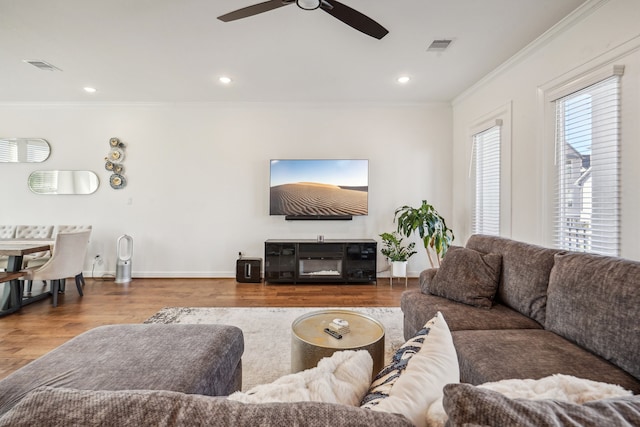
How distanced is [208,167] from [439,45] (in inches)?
140

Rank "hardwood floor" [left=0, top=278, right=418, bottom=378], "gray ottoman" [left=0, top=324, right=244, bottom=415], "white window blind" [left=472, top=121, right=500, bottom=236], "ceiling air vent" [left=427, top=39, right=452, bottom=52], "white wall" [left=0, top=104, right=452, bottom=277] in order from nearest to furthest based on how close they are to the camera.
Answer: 1. "gray ottoman" [left=0, top=324, right=244, bottom=415]
2. "hardwood floor" [left=0, top=278, right=418, bottom=378]
3. "ceiling air vent" [left=427, top=39, right=452, bottom=52]
4. "white window blind" [left=472, top=121, right=500, bottom=236]
5. "white wall" [left=0, top=104, right=452, bottom=277]

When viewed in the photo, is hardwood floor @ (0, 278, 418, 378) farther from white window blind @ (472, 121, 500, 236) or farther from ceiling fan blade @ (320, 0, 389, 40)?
ceiling fan blade @ (320, 0, 389, 40)

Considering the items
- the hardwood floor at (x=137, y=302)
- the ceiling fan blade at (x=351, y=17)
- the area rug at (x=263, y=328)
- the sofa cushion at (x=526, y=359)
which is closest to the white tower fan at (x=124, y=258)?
the hardwood floor at (x=137, y=302)

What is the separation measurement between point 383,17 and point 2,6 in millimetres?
3079

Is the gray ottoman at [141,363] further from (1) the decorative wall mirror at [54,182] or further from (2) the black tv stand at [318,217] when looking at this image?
(1) the decorative wall mirror at [54,182]

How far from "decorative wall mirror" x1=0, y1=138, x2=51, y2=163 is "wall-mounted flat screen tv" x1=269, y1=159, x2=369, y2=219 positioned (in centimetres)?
358

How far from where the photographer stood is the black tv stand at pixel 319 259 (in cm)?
434

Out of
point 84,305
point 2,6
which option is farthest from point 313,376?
point 84,305

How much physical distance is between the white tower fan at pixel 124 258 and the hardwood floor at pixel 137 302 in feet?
0.44

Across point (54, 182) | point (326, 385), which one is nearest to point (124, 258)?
point (54, 182)

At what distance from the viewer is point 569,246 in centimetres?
254

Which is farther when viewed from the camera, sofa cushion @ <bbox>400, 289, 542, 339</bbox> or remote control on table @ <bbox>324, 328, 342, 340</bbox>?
sofa cushion @ <bbox>400, 289, 542, 339</bbox>

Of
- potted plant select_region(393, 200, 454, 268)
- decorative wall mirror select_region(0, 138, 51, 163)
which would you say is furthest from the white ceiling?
potted plant select_region(393, 200, 454, 268)

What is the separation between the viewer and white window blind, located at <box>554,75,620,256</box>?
2.15m
